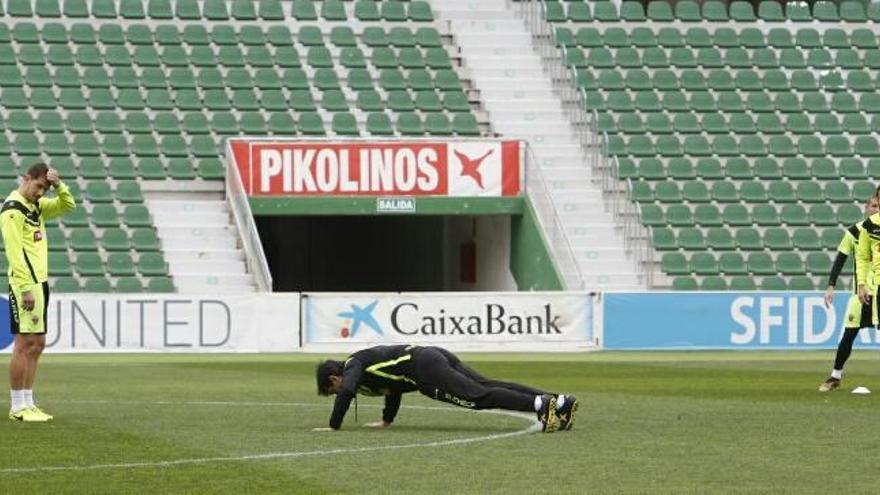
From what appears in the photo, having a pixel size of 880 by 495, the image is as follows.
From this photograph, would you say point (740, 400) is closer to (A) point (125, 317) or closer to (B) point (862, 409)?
(B) point (862, 409)

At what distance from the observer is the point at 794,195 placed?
126ft

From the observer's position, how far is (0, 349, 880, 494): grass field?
35.1 feet

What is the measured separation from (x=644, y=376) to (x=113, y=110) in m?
17.7

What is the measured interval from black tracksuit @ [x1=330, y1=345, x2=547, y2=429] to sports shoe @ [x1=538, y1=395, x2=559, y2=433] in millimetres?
84

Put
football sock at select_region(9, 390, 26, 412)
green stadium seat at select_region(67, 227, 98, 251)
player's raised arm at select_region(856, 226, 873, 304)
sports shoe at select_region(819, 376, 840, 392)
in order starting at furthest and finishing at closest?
1. green stadium seat at select_region(67, 227, 98, 251)
2. sports shoe at select_region(819, 376, 840, 392)
3. player's raised arm at select_region(856, 226, 873, 304)
4. football sock at select_region(9, 390, 26, 412)

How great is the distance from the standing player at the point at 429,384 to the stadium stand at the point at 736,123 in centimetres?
2217

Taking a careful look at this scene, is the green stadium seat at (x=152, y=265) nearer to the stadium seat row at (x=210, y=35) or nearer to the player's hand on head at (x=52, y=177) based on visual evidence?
the stadium seat row at (x=210, y=35)

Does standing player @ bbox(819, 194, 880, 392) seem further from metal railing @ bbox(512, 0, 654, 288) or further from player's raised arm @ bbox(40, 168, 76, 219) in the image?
metal railing @ bbox(512, 0, 654, 288)

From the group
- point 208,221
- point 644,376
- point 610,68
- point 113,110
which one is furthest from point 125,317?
point 610,68

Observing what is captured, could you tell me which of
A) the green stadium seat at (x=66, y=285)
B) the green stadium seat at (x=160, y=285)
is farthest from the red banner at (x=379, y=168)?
the green stadium seat at (x=66, y=285)

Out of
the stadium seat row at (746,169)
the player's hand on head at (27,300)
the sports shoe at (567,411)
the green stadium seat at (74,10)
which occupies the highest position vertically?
the green stadium seat at (74,10)

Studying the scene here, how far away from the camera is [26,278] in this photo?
15266 millimetres

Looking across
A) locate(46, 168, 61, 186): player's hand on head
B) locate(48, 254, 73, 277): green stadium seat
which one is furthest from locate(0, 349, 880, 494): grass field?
locate(48, 254, 73, 277): green stadium seat

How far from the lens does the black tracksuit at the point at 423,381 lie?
13.8 meters
